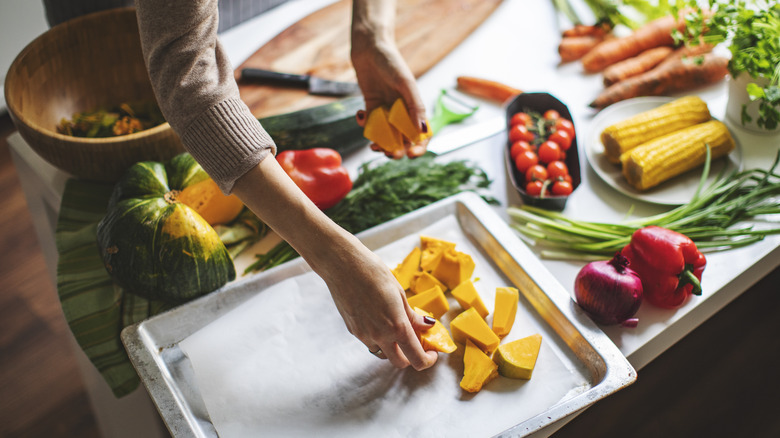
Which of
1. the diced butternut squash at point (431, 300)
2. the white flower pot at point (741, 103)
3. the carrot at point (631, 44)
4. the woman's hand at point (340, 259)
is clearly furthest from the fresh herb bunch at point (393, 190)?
the white flower pot at point (741, 103)

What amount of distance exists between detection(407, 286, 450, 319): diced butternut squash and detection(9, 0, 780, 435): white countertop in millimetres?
315

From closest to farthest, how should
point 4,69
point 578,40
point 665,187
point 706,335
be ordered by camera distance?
point 665,187
point 706,335
point 578,40
point 4,69

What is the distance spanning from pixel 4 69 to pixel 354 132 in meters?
2.36

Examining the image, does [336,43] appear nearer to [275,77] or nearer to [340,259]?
[275,77]

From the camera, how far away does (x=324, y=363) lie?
3.73ft

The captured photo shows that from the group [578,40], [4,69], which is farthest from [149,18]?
[4,69]

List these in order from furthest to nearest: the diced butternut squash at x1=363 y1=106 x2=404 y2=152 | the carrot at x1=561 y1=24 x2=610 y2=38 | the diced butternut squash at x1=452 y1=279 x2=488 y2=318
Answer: the carrot at x1=561 y1=24 x2=610 y2=38 → the diced butternut squash at x1=363 y1=106 x2=404 y2=152 → the diced butternut squash at x1=452 y1=279 x2=488 y2=318

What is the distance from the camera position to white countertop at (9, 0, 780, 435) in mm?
Answer: 1265

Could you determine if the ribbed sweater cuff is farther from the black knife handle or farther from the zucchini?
the black knife handle

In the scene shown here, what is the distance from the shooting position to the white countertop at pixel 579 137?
1.26 metres

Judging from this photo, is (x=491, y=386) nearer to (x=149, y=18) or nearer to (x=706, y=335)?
(x=149, y=18)

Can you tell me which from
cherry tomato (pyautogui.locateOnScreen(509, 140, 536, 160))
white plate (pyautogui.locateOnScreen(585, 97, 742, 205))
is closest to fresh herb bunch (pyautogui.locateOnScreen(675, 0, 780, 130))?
white plate (pyautogui.locateOnScreen(585, 97, 742, 205))

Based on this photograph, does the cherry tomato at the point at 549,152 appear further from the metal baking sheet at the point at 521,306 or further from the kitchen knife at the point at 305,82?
the kitchen knife at the point at 305,82

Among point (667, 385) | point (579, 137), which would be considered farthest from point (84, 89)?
point (667, 385)
